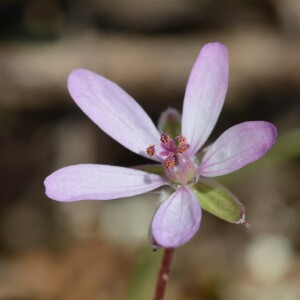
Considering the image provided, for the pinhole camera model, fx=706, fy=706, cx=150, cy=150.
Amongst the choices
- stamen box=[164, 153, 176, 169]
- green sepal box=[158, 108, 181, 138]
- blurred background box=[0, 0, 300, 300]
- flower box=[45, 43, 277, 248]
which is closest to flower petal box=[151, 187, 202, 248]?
flower box=[45, 43, 277, 248]

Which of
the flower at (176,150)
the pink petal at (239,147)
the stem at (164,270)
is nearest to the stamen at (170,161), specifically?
the flower at (176,150)

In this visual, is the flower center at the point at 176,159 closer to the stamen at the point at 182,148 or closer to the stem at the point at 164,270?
the stamen at the point at 182,148

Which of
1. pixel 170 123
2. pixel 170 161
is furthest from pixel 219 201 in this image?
pixel 170 123

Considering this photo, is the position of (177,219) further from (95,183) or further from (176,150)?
(176,150)

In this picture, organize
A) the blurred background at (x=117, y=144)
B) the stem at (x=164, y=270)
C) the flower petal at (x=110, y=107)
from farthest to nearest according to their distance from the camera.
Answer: the blurred background at (x=117, y=144), the flower petal at (x=110, y=107), the stem at (x=164, y=270)

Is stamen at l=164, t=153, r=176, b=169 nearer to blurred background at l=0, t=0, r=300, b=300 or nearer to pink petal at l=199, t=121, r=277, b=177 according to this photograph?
Answer: pink petal at l=199, t=121, r=277, b=177

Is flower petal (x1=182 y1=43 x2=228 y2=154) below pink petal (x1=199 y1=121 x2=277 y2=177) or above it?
above
